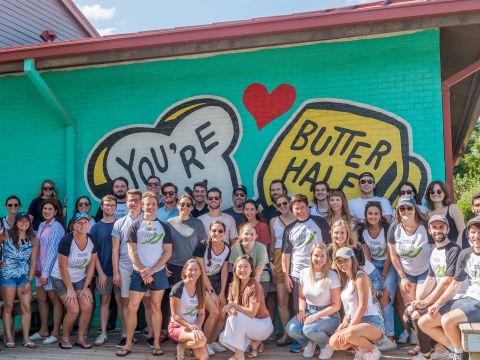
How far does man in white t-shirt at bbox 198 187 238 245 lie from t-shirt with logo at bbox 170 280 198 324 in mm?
930

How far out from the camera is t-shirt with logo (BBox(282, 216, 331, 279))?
17.7ft

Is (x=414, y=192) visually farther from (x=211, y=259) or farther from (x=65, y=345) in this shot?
(x=65, y=345)

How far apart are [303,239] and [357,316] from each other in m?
1.00

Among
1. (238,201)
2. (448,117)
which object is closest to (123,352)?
(238,201)

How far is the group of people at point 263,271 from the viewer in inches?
188

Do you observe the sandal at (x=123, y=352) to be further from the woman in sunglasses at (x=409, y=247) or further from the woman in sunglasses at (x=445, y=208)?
the woman in sunglasses at (x=445, y=208)

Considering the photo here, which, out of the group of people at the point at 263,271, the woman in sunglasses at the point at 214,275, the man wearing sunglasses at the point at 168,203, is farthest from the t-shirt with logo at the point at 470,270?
the man wearing sunglasses at the point at 168,203

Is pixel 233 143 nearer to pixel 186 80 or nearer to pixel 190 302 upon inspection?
pixel 186 80

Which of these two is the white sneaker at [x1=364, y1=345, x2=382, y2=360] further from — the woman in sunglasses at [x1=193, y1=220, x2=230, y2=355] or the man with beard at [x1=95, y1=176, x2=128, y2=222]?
the man with beard at [x1=95, y1=176, x2=128, y2=222]

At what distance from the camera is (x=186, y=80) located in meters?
7.14

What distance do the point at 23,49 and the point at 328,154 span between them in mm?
4259

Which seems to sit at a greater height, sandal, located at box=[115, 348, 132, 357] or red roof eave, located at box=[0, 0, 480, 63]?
red roof eave, located at box=[0, 0, 480, 63]

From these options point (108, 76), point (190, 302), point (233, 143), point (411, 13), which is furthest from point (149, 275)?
point (411, 13)

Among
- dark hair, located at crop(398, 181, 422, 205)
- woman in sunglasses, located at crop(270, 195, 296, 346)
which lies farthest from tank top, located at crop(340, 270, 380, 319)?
dark hair, located at crop(398, 181, 422, 205)
